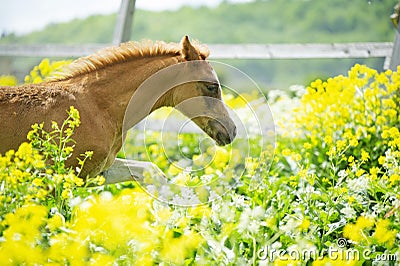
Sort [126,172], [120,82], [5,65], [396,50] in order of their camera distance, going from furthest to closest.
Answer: [5,65] → [396,50] → [126,172] → [120,82]

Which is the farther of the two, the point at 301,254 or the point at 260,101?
the point at 260,101

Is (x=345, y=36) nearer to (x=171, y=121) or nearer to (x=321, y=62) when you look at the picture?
(x=321, y=62)

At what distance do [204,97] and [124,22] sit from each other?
8.80ft

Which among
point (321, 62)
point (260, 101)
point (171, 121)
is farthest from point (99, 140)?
point (321, 62)

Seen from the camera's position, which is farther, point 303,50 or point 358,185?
point 303,50

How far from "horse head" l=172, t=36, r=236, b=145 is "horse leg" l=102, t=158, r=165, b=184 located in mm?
454

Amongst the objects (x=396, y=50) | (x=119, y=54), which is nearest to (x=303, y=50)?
(x=396, y=50)

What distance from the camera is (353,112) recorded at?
4.68m

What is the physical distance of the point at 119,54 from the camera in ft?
12.3

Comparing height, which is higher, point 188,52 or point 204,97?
point 188,52

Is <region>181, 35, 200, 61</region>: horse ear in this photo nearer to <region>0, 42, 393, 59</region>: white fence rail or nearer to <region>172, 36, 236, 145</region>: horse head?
<region>172, 36, 236, 145</region>: horse head

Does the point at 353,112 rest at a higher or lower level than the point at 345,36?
lower

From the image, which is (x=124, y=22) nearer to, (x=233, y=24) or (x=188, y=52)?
(x=188, y=52)

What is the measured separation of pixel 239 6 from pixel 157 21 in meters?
3.76
